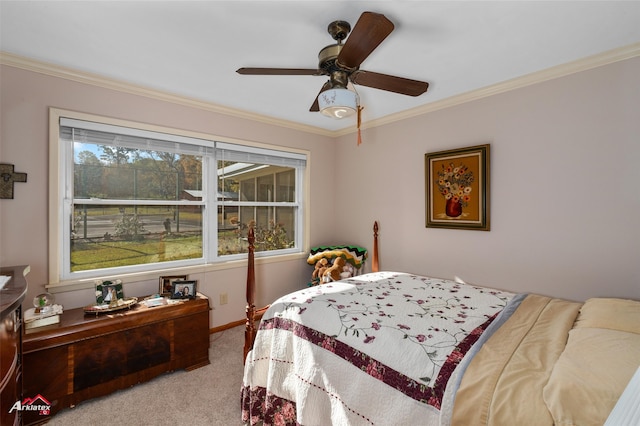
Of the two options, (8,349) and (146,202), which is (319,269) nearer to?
(146,202)

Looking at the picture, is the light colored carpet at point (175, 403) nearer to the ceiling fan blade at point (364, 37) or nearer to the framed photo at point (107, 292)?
the framed photo at point (107, 292)

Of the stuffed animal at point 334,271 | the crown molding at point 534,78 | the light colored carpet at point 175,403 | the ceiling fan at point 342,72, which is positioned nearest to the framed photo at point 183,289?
the light colored carpet at point 175,403

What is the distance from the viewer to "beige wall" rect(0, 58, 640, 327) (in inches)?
81.3

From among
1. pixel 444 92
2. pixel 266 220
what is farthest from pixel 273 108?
pixel 444 92

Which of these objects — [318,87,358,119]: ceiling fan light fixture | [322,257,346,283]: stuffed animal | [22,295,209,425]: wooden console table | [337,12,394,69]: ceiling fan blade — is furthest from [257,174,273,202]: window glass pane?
[337,12,394,69]: ceiling fan blade

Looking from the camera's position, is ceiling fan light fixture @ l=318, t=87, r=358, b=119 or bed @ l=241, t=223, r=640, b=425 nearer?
bed @ l=241, t=223, r=640, b=425

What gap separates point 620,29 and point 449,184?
151 cm

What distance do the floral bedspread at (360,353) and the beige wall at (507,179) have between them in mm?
682

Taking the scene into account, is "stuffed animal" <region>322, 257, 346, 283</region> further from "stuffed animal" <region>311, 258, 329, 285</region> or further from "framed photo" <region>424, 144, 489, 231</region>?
"framed photo" <region>424, 144, 489, 231</region>

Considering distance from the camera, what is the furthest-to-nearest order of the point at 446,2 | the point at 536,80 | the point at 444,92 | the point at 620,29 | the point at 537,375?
1. the point at 444,92
2. the point at 536,80
3. the point at 620,29
4. the point at 446,2
5. the point at 537,375

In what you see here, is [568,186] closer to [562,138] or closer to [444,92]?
[562,138]

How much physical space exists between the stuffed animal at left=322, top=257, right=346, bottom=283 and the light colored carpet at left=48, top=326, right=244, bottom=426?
45.2 inches

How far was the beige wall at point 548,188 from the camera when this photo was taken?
204cm

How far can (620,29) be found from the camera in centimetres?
177
